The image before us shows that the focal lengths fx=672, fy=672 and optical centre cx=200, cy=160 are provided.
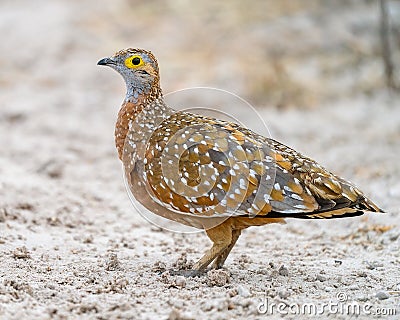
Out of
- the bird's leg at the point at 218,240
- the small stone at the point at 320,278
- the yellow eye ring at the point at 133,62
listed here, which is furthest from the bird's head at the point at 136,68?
the small stone at the point at 320,278

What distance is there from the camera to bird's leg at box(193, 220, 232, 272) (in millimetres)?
5145

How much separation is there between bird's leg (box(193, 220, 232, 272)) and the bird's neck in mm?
1077

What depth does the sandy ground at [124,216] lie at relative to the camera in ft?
15.2

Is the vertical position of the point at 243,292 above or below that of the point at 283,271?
below

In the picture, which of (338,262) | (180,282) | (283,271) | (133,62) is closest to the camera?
(180,282)

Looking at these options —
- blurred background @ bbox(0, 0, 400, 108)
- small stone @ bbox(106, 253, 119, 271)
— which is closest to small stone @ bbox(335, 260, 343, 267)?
small stone @ bbox(106, 253, 119, 271)

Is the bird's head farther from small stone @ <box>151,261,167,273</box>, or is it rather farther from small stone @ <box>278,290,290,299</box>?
small stone @ <box>278,290,290,299</box>

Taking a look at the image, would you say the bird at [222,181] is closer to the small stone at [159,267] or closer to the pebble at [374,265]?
the small stone at [159,267]

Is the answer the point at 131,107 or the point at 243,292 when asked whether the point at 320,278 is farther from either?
the point at 131,107

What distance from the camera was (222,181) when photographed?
4.99 meters

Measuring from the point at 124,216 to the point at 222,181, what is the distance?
290 centimetres

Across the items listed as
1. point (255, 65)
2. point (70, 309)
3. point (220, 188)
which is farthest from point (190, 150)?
point (255, 65)

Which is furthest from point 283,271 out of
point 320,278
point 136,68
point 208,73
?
point 208,73

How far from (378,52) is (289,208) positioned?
32.6ft
